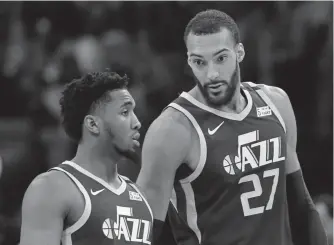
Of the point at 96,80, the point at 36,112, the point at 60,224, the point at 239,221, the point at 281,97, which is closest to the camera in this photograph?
the point at 60,224

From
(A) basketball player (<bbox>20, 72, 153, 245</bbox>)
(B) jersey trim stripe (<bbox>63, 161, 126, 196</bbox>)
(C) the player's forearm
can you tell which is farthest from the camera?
(C) the player's forearm

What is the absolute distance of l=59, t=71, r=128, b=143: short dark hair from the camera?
3469 millimetres

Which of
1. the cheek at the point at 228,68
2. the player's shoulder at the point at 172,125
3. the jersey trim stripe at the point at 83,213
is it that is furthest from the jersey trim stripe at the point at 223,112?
the jersey trim stripe at the point at 83,213

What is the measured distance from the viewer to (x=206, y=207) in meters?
3.94

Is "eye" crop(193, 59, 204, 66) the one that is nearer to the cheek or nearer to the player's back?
the cheek

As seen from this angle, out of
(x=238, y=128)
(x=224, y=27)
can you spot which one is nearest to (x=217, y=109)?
(x=238, y=128)

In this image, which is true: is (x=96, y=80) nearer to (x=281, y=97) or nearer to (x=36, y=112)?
(x=281, y=97)

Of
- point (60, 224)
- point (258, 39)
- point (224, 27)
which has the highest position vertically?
point (258, 39)

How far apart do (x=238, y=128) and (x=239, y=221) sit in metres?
0.46

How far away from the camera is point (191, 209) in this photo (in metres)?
3.96

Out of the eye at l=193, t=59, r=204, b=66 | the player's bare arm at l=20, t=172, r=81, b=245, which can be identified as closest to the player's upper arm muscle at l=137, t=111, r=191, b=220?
the eye at l=193, t=59, r=204, b=66

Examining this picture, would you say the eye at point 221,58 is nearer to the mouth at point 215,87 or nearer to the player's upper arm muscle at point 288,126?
the mouth at point 215,87

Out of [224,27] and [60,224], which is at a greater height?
[224,27]

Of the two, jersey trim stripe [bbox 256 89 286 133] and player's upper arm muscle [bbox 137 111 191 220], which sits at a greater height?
jersey trim stripe [bbox 256 89 286 133]
